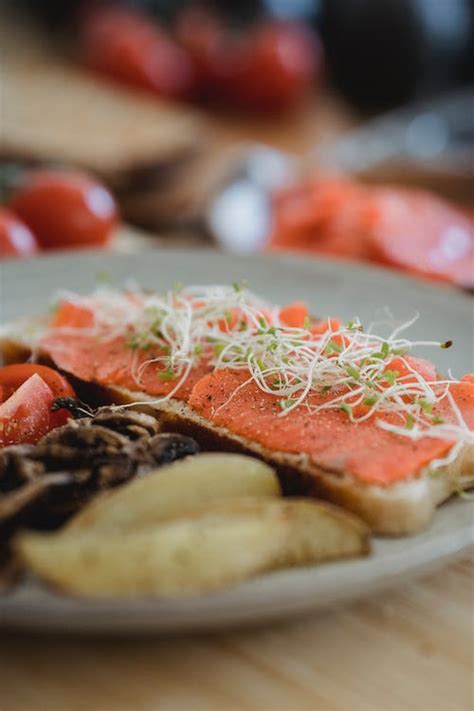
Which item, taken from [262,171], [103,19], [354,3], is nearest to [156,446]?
[262,171]

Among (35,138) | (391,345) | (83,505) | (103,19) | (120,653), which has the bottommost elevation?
(120,653)

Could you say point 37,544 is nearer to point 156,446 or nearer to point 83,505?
point 83,505

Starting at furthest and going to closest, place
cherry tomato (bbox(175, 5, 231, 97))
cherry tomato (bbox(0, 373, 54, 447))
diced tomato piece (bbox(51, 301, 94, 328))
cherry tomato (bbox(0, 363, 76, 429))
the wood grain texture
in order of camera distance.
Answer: cherry tomato (bbox(175, 5, 231, 97)) → diced tomato piece (bbox(51, 301, 94, 328)) → cherry tomato (bbox(0, 363, 76, 429)) → cherry tomato (bbox(0, 373, 54, 447)) → the wood grain texture

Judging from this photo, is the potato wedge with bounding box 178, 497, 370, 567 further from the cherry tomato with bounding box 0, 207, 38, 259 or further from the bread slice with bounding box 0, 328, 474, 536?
the cherry tomato with bounding box 0, 207, 38, 259

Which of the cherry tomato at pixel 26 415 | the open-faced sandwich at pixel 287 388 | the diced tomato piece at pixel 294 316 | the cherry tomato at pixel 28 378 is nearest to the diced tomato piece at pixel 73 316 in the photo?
the open-faced sandwich at pixel 287 388

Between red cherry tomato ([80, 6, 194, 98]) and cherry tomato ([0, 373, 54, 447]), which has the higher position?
red cherry tomato ([80, 6, 194, 98])

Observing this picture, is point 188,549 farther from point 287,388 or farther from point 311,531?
Result: point 287,388

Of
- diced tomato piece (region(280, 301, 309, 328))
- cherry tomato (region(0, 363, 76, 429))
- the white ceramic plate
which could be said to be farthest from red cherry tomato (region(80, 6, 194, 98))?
cherry tomato (region(0, 363, 76, 429))

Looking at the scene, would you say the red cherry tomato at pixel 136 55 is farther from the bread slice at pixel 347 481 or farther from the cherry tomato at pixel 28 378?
the bread slice at pixel 347 481
